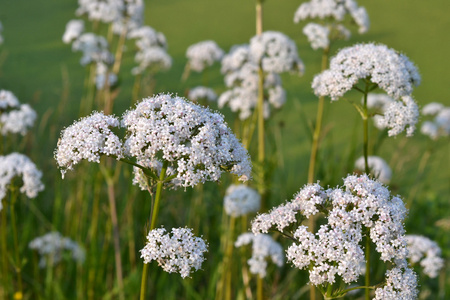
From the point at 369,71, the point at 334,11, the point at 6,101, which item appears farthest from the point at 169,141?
the point at 334,11

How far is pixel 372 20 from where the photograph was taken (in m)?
8.58

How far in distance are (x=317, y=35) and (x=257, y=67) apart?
1.93 ft

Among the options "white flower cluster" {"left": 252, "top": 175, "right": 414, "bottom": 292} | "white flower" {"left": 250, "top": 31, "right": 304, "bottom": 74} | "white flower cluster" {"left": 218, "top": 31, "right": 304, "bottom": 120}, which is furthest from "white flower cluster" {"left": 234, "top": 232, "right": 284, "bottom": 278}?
"white flower cluster" {"left": 252, "top": 175, "right": 414, "bottom": 292}

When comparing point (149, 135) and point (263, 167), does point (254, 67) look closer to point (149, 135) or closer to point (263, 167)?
point (263, 167)

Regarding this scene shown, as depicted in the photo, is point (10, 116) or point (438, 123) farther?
point (438, 123)

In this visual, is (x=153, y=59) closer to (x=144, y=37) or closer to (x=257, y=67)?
(x=144, y=37)

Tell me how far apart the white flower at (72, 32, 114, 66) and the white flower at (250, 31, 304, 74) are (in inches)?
44.8

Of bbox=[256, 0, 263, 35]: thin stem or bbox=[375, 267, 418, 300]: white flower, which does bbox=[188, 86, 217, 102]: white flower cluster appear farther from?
bbox=[375, 267, 418, 300]: white flower

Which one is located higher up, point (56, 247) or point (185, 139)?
point (56, 247)

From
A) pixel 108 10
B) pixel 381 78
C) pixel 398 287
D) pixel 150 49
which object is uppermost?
pixel 150 49

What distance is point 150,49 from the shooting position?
4879mm

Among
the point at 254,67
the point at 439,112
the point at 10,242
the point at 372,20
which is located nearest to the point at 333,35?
the point at 254,67

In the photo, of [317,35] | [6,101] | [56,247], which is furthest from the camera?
[56,247]

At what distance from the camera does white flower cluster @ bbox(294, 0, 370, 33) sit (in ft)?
12.2
